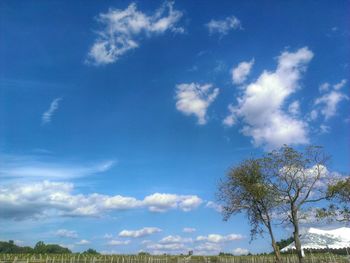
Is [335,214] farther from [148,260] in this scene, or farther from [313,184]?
[148,260]

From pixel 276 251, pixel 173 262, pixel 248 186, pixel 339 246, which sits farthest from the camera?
pixel 339 246

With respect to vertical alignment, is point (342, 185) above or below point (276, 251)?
A: above

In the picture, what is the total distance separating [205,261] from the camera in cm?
9175

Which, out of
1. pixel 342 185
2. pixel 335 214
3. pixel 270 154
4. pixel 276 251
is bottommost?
pixel 276 251

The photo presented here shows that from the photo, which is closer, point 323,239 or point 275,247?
point 275,247

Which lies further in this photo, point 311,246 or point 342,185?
point 311,246

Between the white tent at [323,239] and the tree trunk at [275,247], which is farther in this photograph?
the white tent at [323,239]

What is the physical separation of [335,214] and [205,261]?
1931 inches

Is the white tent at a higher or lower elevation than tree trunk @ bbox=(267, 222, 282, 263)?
higher

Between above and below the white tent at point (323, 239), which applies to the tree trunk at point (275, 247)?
below

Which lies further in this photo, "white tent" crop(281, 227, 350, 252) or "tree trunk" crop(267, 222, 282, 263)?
"white tent" crop(281, 227, 350, 252)

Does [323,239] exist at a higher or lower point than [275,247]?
higher

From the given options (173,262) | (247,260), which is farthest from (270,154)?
(247,260)

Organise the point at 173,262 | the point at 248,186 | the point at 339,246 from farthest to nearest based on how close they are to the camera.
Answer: the point at 339,246
the point at 173,262
the point at 248,186
